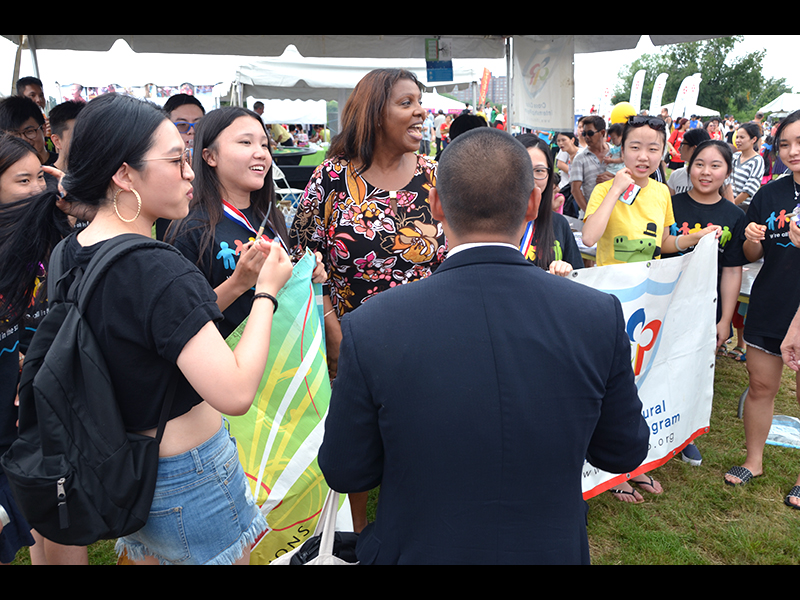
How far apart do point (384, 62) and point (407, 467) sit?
7.72 m

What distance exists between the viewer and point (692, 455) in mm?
3838

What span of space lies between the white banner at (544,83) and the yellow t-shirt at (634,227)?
1.86 m

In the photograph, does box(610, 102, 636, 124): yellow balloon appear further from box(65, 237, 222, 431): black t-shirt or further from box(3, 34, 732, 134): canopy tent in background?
box(65, 237, 222, 431): black t-shirt

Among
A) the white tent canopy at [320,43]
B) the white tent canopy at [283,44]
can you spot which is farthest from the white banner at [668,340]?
the white tent canopy at [283,44]

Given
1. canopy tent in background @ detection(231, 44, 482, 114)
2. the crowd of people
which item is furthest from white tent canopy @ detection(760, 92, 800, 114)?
the crowd of people

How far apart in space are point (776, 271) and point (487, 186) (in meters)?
2.91

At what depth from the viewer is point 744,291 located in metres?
4.09

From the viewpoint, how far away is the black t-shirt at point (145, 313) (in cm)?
130

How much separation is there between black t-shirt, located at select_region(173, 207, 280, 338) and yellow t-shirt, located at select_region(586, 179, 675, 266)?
2.23 metres

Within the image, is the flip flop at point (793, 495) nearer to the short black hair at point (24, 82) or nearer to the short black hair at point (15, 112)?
the short black hair at point (15, 112)

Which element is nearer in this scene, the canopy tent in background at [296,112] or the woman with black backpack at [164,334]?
the woman with black backpack at [164,334]

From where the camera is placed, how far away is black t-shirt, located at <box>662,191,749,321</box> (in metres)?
3.67

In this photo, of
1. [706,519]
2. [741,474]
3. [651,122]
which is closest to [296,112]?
[651,122]

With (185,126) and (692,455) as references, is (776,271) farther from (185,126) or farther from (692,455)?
(185,126)
